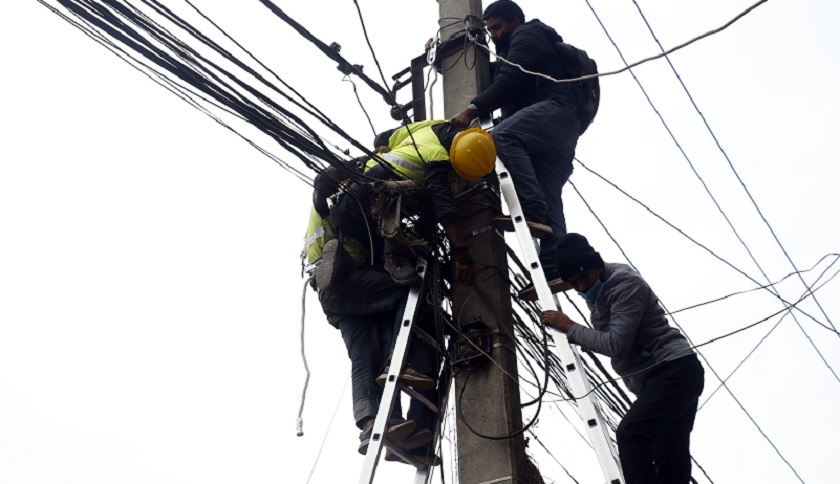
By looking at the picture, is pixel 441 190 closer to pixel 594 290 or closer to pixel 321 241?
pixel 321 241

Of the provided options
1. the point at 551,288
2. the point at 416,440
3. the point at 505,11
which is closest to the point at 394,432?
the point at 416,440

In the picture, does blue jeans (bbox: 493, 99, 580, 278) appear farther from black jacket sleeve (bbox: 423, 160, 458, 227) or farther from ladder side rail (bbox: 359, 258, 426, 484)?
ladder side rail (bbox: 359, 258, 426, 484)

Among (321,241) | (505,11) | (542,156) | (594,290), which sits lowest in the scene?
(594,290)

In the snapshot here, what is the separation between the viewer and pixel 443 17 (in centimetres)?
591

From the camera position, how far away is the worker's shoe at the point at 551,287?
13.3 ft

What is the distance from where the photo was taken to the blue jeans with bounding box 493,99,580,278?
446 cm

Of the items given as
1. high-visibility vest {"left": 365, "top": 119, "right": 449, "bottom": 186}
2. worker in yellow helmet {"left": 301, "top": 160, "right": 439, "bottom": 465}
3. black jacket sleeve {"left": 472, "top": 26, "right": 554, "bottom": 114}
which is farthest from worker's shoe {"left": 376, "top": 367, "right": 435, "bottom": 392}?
black jacket sleeve {"left": 472, "top": 26, "right": 554, "bottom": 114}

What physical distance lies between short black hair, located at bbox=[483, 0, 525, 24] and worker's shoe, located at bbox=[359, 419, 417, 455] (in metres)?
2.81

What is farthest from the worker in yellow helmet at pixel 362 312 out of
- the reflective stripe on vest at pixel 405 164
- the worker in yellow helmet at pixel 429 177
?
the reflective stripe on vest at pixel 405 164

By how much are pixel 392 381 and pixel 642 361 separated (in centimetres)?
127

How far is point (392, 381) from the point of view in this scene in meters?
4.20

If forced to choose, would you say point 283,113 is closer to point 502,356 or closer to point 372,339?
point 372,339

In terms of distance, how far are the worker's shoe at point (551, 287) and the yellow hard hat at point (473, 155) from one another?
2.21ft

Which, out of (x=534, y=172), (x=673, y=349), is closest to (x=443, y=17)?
(x=534, y=172)
